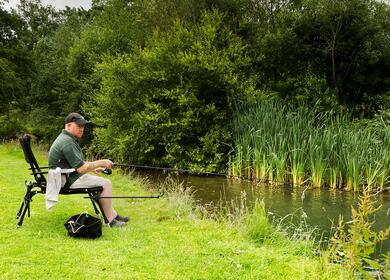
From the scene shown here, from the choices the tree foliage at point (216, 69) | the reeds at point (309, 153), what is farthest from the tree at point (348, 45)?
the reeds at point (309, 153)

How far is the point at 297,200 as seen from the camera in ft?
27.4

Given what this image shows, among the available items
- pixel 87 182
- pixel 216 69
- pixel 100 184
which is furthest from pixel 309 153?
pixel 87 182

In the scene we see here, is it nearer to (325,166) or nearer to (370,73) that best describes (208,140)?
(325,166)

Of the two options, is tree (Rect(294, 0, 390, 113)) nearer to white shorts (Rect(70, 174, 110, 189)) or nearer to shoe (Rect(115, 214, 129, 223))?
shoe (Rect(115, 214, 129, 223))

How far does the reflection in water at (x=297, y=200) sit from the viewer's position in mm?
6699

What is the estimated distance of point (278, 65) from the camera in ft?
52.3

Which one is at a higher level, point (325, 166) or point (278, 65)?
point (278, 65)

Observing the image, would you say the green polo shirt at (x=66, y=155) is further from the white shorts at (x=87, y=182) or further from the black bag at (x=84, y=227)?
the black bag at (x=84, y=227)

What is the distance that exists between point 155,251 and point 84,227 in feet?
2.95

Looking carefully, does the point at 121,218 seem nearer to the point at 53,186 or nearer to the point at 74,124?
the point at 53,186

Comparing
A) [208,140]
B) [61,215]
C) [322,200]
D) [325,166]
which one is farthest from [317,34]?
[61,215]

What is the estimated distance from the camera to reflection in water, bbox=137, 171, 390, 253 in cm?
670

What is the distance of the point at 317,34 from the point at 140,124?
27.2 feet

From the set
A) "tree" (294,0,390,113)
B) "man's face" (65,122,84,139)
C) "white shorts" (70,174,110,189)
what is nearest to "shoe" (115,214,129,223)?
"white shorts" (70,174,110,189)
